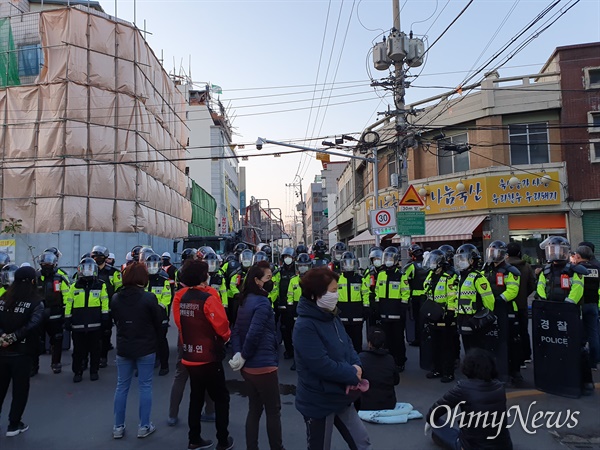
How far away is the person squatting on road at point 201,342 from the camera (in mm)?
4574

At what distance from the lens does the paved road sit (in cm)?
494

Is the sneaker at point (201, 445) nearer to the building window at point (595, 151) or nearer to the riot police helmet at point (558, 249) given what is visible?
the riot police helmet at point (558, 249)

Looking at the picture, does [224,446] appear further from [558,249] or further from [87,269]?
[558,249]

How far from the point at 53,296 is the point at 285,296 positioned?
4.22 m

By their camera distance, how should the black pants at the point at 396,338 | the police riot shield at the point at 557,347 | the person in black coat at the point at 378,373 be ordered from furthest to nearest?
the black pants at the point at 396,338
the police riot shield at the point at 557,347
the person in black coat at the point at 378,373

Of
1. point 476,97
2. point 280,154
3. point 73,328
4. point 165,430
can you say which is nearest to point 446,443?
point 165,430

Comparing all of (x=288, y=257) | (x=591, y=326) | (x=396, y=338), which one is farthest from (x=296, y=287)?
(x=591, y=326)

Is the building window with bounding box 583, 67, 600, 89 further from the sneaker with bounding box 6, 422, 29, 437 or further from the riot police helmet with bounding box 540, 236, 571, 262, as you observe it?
the sneaker with bounding box 6, 422, 29, 437

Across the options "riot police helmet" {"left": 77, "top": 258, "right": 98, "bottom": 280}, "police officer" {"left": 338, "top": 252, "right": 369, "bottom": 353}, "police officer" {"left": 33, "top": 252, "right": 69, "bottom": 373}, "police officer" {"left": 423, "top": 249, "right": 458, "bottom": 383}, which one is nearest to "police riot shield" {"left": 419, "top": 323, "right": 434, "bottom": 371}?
"police officer" {"left": 423, "top": 249, "right": 458, "bottom": 383}

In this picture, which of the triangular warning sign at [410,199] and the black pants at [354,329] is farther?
the triangular warning sign at [410,199]

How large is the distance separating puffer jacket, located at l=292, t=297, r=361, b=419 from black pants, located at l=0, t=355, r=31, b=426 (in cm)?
368

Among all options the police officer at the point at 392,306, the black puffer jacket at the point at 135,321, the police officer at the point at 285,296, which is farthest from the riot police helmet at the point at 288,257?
the black puffer jacket at the point at 135,321

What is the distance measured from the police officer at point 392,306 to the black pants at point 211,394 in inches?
149

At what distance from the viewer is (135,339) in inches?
199
